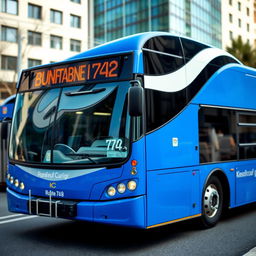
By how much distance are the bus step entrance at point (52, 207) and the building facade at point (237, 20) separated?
182 feet

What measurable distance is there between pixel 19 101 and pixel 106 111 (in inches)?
75.1

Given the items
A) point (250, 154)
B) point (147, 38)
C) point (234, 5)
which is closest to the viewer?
point (147, 38)

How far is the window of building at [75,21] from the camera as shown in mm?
47375

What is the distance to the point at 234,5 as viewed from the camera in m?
64.6

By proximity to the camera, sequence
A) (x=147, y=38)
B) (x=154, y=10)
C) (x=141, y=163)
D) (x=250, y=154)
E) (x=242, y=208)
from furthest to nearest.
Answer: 1. (x=154, y=10)
2. (x=242, y=208)
3. (x=250, y=154)
4. (x=147, y=38)
5. (x=141, y=163)

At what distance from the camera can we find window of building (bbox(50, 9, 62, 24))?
4522 centimetres

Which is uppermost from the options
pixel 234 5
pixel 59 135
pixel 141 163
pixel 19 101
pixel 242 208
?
pixel 234 5

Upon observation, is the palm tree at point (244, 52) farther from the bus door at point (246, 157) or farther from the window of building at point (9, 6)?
the bus door at point (246, 157)

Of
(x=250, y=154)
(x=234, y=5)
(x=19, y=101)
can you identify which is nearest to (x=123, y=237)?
(x=19, y=101)

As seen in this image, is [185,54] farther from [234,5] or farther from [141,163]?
[234,5]

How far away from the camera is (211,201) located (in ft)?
23.5

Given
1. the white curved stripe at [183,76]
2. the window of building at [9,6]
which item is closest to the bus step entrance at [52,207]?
the white curved stripe at [183,76]

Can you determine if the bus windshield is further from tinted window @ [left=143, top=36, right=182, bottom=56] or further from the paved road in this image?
the paved road

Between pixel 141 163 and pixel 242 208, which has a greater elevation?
pixel 141 163
